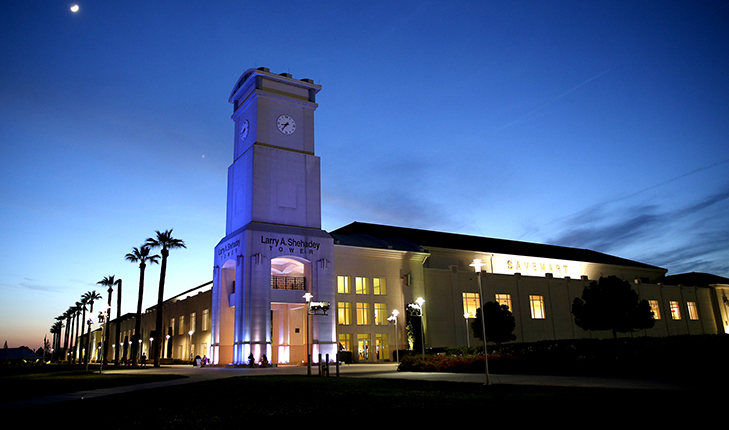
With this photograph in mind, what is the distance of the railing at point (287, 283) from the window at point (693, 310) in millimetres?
59755

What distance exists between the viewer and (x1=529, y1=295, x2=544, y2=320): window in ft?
197

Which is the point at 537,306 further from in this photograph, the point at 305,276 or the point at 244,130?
the point at 244,130

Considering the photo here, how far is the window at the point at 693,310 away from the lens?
74.4 meters

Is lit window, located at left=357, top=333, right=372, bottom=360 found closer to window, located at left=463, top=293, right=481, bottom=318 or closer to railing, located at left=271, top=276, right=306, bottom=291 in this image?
railing, located at left=271, top=276, right=306, bottom=291

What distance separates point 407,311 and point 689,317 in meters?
48.4

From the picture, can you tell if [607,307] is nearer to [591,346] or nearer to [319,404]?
[591,346]

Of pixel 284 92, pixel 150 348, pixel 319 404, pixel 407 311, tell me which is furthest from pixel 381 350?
pixel 150 348

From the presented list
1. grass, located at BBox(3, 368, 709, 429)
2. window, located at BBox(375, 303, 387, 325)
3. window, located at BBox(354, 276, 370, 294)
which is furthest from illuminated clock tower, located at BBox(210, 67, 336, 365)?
grass, located at BBox(3, 368, 709, 429)

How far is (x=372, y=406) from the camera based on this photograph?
11039 mm

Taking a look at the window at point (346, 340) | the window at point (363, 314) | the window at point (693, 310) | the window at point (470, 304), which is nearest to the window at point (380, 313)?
Answer: the window at point (363, 314)

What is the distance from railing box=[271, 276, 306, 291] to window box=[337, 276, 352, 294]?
182 inches

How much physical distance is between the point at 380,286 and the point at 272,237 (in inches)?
517

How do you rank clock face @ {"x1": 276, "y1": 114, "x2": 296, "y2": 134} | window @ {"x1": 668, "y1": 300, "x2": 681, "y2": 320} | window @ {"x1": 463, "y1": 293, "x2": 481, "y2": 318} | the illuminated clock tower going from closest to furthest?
the illuminated clock tower
clock face @ {"x1": 276, "y1": 114, "x2": 296, "y2": 134}
window @ {"x1": 463, "y1": 293, "x2": 481, "y2": 318}
window @ {"x1": 668, "y1": 300, "x2": 681, "y2": 320}

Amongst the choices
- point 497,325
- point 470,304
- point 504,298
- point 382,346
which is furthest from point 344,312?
point 504,298
